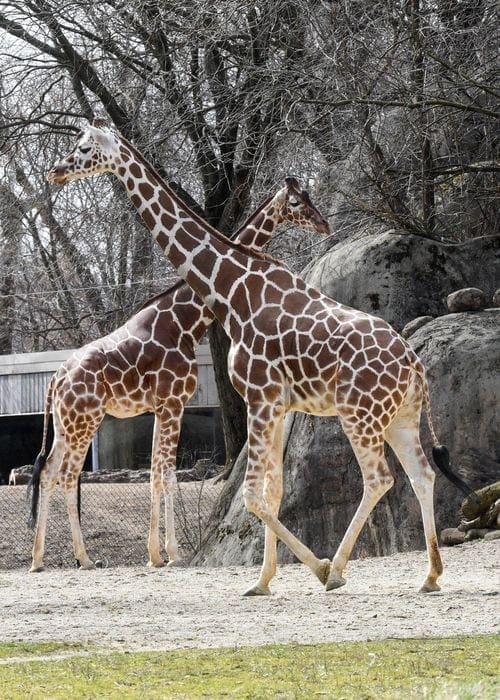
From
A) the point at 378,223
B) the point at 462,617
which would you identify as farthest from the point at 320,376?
the point at 378,223

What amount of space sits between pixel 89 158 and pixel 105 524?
9.47 m

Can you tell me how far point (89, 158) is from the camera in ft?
35.1

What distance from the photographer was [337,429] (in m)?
12.9

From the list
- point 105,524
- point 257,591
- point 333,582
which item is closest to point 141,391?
point 257,591

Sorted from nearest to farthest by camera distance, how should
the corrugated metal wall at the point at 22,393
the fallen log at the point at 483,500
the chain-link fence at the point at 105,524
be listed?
1. the fallen log at the point at 483,500
2. the chain-link fence at the point at 105,524
3. the corrugated metal wall at the point at 22,393

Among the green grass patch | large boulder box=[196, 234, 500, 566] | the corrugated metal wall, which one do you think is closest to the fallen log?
large boulder box=[196, 234, 500, 566]

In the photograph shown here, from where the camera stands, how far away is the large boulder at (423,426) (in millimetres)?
12164

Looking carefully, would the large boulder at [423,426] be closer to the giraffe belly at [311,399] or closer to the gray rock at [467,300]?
the gray rock at [467,300]

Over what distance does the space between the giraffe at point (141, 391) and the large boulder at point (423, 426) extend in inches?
62.4

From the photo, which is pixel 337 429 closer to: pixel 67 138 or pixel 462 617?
pixel 462 617

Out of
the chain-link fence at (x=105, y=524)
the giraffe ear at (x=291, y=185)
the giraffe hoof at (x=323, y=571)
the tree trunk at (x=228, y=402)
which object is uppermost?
the giraffe ear at (x=291, y=185)

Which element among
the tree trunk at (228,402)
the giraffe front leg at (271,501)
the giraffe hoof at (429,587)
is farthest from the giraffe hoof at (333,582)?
the tree trunk at (228,402)

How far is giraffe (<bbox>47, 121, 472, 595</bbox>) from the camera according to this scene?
29.1ft

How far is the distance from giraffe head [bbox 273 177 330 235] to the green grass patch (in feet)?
18.7
